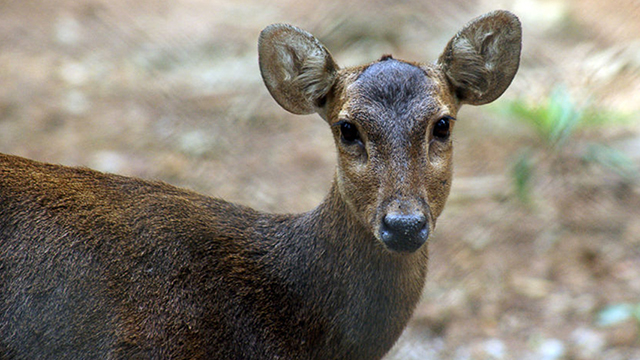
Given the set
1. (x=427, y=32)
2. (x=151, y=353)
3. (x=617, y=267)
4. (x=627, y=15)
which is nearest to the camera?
(x=151, y=353)

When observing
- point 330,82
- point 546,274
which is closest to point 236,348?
point 330,82

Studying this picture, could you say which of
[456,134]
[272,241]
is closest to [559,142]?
[456,134]

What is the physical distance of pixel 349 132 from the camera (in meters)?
4.17

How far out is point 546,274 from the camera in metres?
7.05

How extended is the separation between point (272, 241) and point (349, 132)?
817 mm

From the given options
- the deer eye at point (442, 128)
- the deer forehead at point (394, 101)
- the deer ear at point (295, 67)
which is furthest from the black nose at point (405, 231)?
the deer ear at point (295, 67)

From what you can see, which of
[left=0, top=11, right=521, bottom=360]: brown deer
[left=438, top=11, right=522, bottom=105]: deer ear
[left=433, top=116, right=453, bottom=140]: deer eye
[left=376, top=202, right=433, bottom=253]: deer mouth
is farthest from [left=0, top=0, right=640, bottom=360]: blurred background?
[left=376, top=202, right=433, bottom=253]: deer mouth

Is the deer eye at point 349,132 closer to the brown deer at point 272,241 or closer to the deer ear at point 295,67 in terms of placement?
the brown deer at point 272,241

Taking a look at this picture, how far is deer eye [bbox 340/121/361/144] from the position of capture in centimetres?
415

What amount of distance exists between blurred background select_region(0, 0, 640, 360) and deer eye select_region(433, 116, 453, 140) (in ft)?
8.60

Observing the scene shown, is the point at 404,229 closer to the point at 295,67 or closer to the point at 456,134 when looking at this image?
the point at 295,67

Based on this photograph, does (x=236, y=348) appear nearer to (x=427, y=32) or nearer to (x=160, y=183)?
(x=160, y=183)

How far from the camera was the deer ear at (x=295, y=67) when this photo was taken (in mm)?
4414

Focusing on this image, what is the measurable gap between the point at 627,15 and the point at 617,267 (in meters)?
3.11
